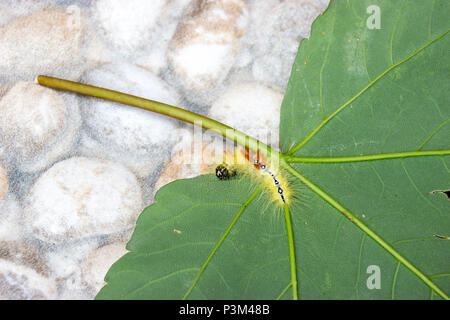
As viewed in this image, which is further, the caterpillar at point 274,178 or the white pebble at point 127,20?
the white pebble at point 127,20

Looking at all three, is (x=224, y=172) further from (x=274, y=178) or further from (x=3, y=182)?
(x=3, y=182)

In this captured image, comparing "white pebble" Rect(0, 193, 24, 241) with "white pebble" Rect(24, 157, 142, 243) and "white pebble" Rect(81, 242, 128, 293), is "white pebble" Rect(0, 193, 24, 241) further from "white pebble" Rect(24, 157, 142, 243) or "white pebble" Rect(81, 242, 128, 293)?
"white pebble" Rect(81, 242, 128, 293)

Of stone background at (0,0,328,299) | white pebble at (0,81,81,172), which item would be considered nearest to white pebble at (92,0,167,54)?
stone background at (0,0,328,299)

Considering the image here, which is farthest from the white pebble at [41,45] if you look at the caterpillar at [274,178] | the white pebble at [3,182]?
the caterpillar at [274,178]

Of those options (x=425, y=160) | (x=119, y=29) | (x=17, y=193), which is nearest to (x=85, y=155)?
(x=17, y=193)

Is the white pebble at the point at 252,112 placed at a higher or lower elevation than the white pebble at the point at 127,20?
lower

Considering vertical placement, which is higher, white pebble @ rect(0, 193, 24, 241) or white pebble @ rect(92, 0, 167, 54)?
white pebble @ rect(92, 0, 167, 54)

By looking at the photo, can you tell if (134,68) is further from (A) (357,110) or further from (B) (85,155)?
(A) (357,110)

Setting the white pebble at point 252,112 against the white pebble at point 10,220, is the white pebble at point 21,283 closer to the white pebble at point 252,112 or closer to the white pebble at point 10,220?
the white pebble at point 10,220
